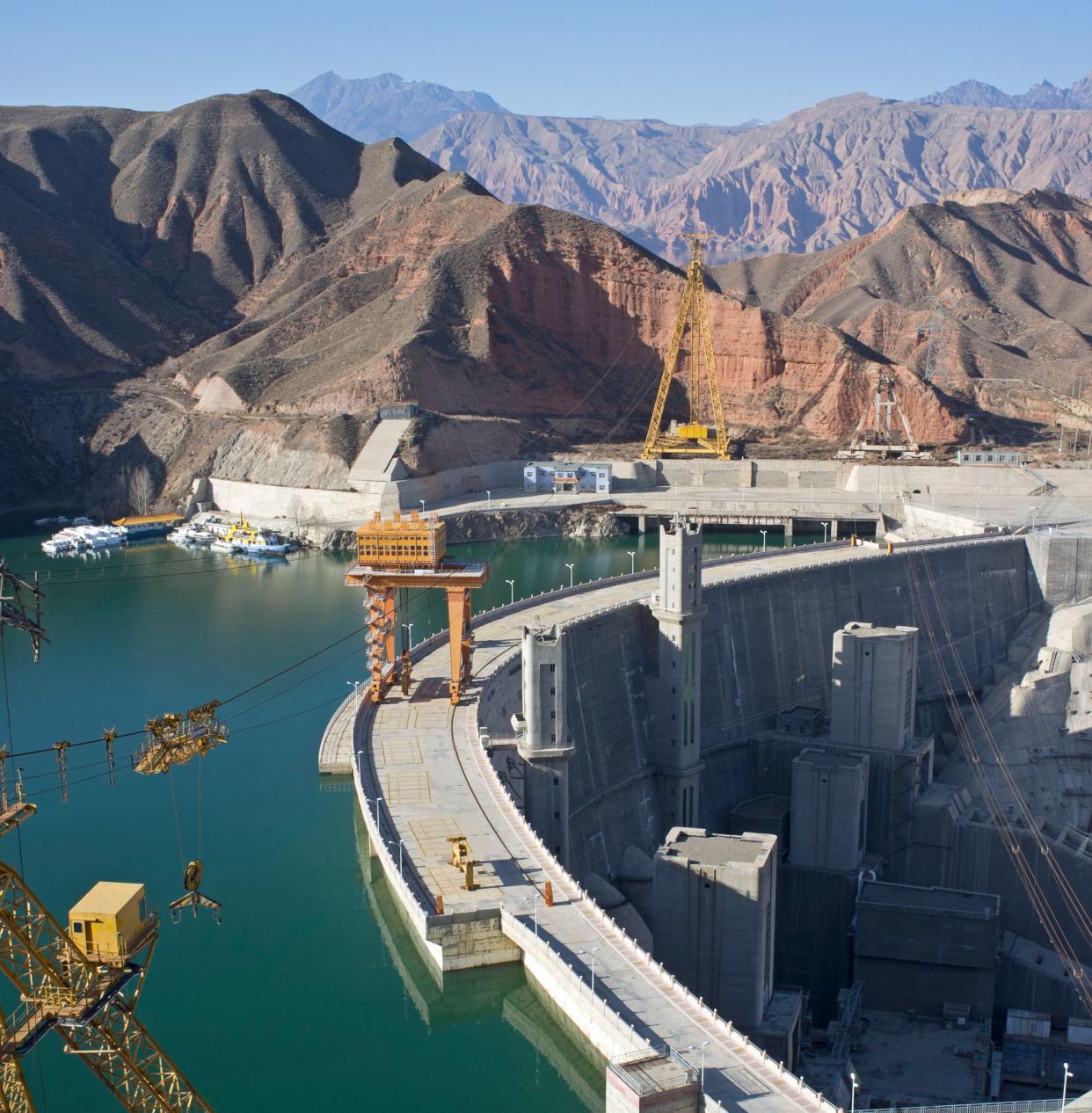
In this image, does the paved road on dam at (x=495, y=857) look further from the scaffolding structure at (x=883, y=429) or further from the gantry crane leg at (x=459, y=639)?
the scaffolding structure at (x=883, y=429)

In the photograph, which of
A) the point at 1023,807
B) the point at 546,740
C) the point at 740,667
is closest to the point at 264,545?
the point at 740,667

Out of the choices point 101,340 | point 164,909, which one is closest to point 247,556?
point 101,340

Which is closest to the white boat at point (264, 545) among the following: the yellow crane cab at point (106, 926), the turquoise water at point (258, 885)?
the turquoise water at point (258, 885)

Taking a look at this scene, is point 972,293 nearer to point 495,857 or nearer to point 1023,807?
point 1023,807

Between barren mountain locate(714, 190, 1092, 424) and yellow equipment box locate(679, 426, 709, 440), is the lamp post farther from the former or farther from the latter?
barren mountain locate(714, 190, 1092, 424)

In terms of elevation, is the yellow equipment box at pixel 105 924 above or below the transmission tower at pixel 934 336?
below

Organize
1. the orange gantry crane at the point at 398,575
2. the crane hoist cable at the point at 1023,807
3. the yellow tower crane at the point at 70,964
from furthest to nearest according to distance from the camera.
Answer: the orange gantry crane at the point at 398,575
the crane hoist cable at the point at 1023,807
the yellow tower crane at the point at 70,964
